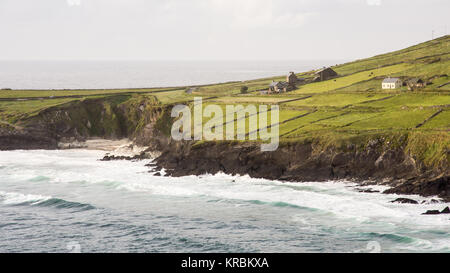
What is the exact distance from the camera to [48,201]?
79.1 m

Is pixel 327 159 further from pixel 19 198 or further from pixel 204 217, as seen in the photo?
pixel 19 198

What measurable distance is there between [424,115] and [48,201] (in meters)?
67.6

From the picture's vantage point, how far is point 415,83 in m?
131

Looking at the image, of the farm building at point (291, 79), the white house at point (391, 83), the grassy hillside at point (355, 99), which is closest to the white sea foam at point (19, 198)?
the grassy hillside at point (355, 99)

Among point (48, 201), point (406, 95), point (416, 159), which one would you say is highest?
point (406, 95)

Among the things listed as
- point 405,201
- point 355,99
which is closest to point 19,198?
point 405,201

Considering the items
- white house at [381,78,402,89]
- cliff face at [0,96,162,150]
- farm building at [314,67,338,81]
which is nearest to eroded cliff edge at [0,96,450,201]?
cliff face at [0,96,162,150]

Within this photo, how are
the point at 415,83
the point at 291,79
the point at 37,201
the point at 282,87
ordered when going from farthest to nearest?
1. the point at 291,79
2. the point at 282,87
3. the point at 415,83
4. the point at 37,201

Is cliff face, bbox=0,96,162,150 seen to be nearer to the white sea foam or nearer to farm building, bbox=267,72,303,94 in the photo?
farm building, bbox=267,72,303,94

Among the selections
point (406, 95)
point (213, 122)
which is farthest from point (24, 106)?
point (406, 95)

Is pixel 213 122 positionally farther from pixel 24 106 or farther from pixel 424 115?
pixel 24 106

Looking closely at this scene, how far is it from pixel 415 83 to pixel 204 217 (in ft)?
274

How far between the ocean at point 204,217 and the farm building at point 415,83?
56.9 metres

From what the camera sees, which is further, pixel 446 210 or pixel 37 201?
pixel 37 201
